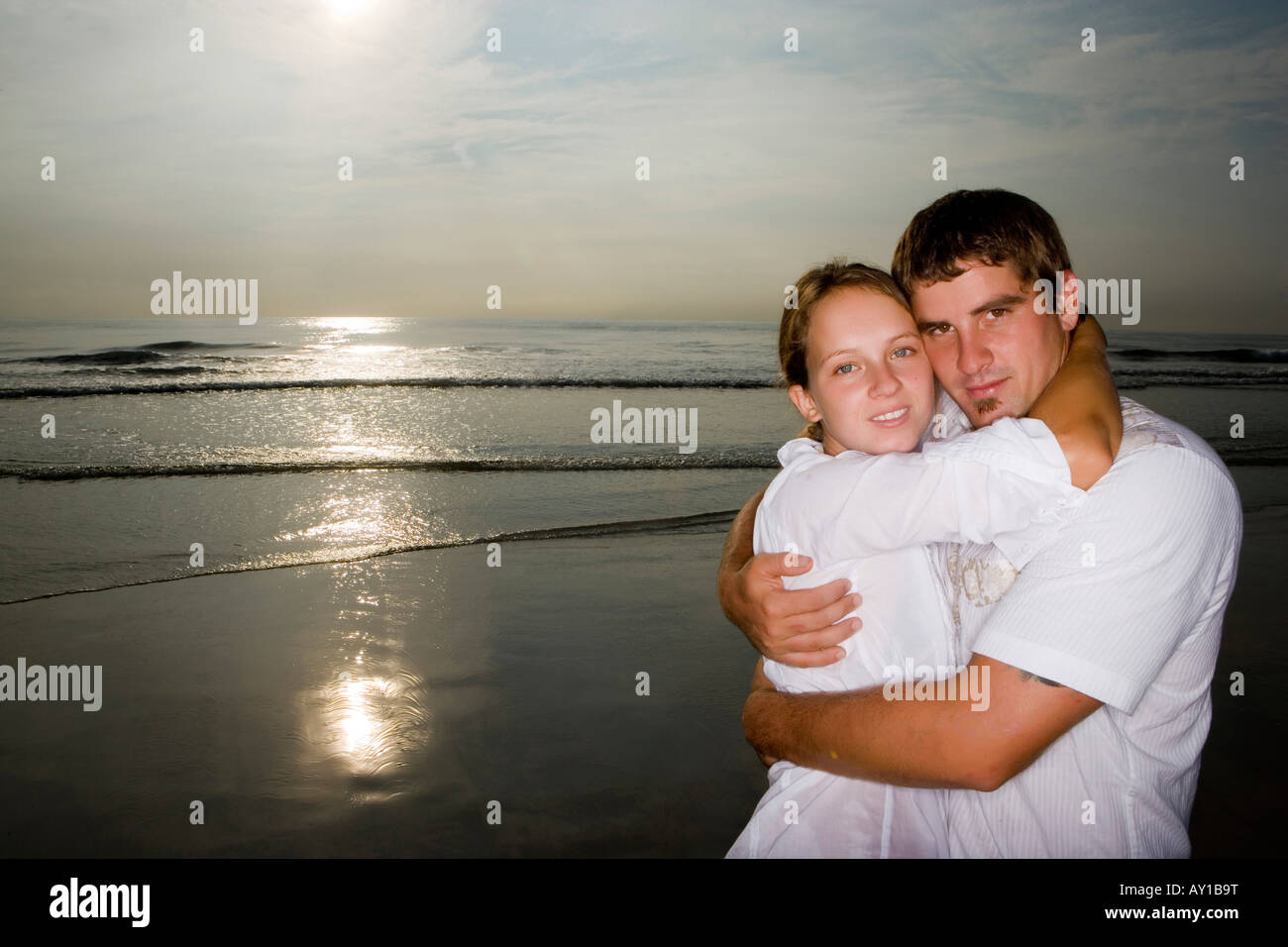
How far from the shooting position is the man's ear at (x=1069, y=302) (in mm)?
2277

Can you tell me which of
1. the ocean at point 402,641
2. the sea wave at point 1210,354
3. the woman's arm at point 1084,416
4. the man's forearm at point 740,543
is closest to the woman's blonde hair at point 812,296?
the man's forearm at point 740,543

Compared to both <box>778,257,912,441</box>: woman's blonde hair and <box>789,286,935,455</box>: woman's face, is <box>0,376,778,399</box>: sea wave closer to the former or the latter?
<box>778,257,912,441</box>: woman's blonde hair

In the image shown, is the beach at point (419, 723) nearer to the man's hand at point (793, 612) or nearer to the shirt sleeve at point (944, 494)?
the man's hand at point (793, 612)

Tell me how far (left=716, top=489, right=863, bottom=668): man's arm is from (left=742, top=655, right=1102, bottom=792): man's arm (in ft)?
0.60

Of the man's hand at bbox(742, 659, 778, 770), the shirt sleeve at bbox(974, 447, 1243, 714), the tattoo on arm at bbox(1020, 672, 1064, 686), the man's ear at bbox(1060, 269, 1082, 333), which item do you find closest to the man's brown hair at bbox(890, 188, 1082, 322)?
the man's ear at bbox(1060, 269, 1082, 333)

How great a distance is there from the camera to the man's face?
2240 millimetres

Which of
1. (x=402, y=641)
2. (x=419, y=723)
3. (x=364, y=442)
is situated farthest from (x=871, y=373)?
(x=364, y=442)

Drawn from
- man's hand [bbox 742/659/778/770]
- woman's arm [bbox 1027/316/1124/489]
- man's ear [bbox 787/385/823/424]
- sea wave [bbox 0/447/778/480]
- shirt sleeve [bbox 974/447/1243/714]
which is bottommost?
man's hand [bbox 742/659/778/770]

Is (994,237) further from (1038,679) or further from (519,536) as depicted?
(519,536)

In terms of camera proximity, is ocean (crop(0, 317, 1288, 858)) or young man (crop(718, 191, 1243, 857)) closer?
young man (crop(718, 191, 1243, 857))

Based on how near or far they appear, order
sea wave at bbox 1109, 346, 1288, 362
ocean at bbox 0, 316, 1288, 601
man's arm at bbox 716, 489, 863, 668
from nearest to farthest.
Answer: man's arm at bbox 716, 489, 863, 668 → ocean at bbox 0, 316, 1288, 601 → sea wave at bbox 1109, 346, 1288, 362

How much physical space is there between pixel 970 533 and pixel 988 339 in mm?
688

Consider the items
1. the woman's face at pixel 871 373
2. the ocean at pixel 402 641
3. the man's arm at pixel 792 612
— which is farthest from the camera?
the ocean at pixel 402 641

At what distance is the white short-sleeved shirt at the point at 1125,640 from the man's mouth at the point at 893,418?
471 millimetres
